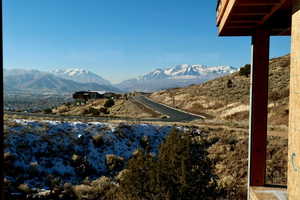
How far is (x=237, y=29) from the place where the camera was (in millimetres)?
5984

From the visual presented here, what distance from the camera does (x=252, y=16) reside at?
5.06m

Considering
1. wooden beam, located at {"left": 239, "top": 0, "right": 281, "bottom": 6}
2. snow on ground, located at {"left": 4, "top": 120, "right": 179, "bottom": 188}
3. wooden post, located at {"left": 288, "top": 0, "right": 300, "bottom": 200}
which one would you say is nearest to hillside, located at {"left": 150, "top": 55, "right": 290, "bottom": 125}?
snow on ground, located at {"left": 4, "top": 120, "right": 179, "bottom": 188}

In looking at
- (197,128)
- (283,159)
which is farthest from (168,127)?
(283,159)

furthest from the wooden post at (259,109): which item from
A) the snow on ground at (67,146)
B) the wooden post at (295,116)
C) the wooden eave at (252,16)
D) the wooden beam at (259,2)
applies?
the snow on ground at (67,146)

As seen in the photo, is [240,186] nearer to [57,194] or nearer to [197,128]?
[57,194]

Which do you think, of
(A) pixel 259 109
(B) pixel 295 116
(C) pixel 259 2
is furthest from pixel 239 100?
(B) pixel 295 116

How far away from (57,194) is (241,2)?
11.5 metres

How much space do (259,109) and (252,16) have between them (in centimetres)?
212

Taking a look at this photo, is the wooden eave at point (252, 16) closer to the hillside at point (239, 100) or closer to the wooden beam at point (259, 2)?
the wooden beam at point (259, 2)

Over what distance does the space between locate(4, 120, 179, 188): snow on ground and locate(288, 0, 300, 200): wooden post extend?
42.8ft

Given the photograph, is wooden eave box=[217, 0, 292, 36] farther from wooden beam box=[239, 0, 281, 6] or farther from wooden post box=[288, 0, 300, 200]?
wooden post box=[288, 0, 300, 200]

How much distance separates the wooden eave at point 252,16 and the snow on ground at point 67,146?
11.9 meters

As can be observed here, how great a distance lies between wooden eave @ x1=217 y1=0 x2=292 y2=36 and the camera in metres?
4.11

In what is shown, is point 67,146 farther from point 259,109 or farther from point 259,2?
point 259,2
